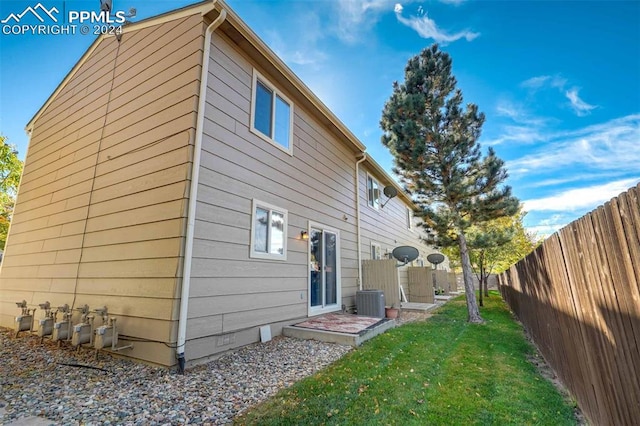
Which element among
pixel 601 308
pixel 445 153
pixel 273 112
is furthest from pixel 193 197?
pixel 445 153

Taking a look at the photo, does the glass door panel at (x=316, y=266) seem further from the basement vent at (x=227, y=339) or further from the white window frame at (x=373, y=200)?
the white window frame at (x=373, y=200)

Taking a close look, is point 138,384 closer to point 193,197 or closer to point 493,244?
point 193,197

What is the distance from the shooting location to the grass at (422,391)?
8.89ft

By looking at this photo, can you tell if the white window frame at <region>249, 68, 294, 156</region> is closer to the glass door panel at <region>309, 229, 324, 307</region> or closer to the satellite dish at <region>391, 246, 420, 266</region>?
the glass door panel at <region>309, 229, 324, 307</region>

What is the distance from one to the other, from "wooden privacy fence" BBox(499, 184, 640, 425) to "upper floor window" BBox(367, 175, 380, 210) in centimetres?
738

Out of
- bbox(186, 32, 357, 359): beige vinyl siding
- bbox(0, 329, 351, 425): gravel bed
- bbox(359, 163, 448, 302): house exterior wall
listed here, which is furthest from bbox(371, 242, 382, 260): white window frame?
bbox(0, 329, 351, 425): gravel bed

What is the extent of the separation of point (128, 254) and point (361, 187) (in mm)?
7339

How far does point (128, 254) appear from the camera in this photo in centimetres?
464

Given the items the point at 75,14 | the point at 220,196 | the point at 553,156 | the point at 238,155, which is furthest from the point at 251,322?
the point at 553,156

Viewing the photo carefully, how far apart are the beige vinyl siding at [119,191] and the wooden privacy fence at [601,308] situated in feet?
14.3

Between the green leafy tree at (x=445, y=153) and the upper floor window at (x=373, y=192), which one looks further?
the upper floor window at (x=373, y=192)

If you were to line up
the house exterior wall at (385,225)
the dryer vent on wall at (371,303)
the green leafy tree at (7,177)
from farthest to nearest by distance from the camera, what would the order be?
the green leafy tree at (7,177) < the house exterior wall at (385,225) < the dryer vent on wall at (371,303)

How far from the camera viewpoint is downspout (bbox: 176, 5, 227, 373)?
3836 millimetres

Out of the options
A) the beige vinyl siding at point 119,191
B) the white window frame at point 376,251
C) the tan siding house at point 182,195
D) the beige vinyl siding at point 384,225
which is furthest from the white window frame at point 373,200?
the beige vinyl siding at point 119,191
